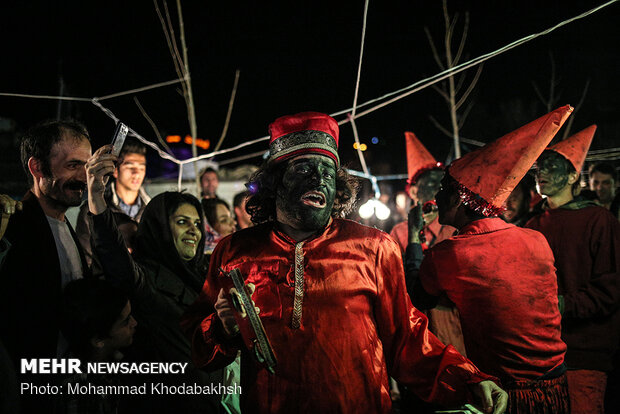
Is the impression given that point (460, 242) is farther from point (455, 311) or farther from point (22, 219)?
point (22, 219)

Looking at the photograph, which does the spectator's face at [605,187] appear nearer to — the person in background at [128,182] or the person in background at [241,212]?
the person in background at [241,212]

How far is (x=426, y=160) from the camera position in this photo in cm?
569

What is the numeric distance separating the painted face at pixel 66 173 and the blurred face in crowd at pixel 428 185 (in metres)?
3.71

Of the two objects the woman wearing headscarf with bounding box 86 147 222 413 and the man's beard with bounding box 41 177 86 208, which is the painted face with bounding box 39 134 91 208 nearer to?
the man's beard with bounding box 41 177 86 208

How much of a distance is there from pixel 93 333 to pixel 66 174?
105cm

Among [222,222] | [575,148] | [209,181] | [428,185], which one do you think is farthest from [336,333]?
[209,181]

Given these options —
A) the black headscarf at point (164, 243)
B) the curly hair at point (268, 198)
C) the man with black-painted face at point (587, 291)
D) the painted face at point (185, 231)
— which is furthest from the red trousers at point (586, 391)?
the painted face at point (185, 231)

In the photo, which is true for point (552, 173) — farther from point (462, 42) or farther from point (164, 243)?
point (462, 42)

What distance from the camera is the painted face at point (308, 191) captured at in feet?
8.01

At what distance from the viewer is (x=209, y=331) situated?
2297 mm

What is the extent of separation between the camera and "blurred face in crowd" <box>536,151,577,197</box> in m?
4.46

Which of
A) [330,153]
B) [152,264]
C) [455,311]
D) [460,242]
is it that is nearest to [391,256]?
[330,153]

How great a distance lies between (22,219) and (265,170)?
1.54 metres

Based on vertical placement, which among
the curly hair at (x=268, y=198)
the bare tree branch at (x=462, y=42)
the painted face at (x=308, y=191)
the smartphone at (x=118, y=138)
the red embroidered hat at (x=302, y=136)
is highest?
the bare tree branch at (x=462, y=42)
